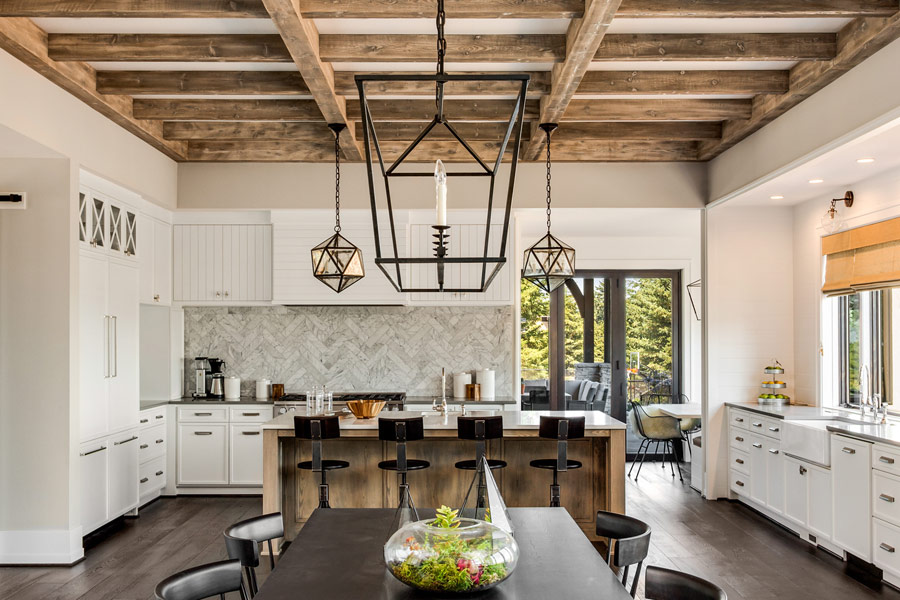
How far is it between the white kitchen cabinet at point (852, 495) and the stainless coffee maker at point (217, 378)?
17.2ft

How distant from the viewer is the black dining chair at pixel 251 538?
2.68 m

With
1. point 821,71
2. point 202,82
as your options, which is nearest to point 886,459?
point 821,71

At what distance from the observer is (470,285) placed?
691cm

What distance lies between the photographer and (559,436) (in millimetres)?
4934

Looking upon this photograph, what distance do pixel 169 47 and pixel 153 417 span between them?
3.47 meters

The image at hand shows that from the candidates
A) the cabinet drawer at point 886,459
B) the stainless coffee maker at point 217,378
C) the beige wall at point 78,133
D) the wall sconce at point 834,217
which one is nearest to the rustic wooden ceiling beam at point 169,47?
the beige wall at point 78,133

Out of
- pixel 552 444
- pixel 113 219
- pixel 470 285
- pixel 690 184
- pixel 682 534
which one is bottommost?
pixel 682 534

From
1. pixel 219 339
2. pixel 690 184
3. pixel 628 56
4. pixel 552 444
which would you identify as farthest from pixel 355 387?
pixel 628 56

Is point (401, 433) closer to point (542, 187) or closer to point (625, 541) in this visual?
point (625, 541)

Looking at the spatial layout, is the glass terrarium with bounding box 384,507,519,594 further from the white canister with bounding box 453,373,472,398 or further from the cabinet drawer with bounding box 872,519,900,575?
the white canister with bounding box 453,373,472,398

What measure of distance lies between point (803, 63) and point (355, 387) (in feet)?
15.7

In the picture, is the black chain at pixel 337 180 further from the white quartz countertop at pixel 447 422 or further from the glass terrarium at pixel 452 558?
the glass terrarium at pixel 452 558

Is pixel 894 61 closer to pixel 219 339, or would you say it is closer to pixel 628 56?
pixel 628 56

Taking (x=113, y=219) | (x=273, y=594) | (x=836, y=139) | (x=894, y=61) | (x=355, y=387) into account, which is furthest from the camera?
(x=355, y=387)
